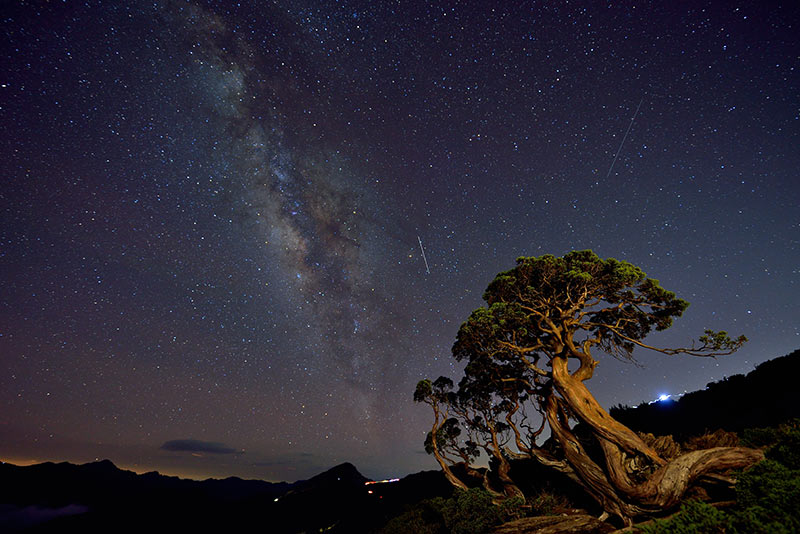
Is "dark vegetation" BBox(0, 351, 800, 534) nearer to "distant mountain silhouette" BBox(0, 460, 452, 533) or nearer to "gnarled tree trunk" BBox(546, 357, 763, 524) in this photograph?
"distant mountain silhouette" BBox(0, 460, 452, 533)

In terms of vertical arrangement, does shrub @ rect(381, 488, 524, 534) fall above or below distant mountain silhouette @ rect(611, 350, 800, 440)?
below

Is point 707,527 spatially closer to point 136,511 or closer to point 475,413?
point 475,413

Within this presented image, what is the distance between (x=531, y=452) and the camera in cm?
1433

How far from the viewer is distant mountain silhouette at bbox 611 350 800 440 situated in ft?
49.0

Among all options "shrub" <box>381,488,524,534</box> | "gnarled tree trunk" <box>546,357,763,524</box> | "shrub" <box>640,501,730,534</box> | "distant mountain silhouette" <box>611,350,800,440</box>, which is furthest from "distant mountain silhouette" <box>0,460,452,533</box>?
"shrub" <box>640,501,730,534</box>

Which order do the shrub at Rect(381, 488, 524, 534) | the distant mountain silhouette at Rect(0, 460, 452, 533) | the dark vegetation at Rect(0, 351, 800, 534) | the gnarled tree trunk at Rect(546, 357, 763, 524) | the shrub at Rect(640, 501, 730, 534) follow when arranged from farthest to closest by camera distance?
the distant mountain silhouette at Rect(0, 460, 452, 533)
the shrub at Rect(381, 488, 524, 534)
the gnarled tree trunk at Rect(546, 357, 763, 524)
the dark vegetation at Rect(0, 351, 800, 534)
the shrub at Rect(640, 501, 730, 534)

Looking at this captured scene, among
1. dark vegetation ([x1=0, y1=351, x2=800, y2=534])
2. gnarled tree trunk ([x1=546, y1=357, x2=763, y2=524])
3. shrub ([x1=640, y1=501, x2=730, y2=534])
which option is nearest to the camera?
shrub ([x1=640, y1=501, x2=730, y2=534])

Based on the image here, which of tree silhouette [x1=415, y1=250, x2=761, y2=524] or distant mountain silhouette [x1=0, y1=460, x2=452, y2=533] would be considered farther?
distant mountain silhouette [x1=0, y1=460, x2=452, y2=533]

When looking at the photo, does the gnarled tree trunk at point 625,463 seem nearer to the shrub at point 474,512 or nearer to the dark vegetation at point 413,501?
the dark vegetation at point 413,501

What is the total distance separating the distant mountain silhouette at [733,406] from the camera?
14930 millimetres

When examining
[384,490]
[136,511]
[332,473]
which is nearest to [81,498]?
[136,511]

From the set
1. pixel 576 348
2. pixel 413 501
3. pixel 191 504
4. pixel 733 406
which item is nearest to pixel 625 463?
pixel 576 348

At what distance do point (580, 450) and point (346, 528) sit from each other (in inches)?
2146

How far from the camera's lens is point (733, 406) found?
707 inches
